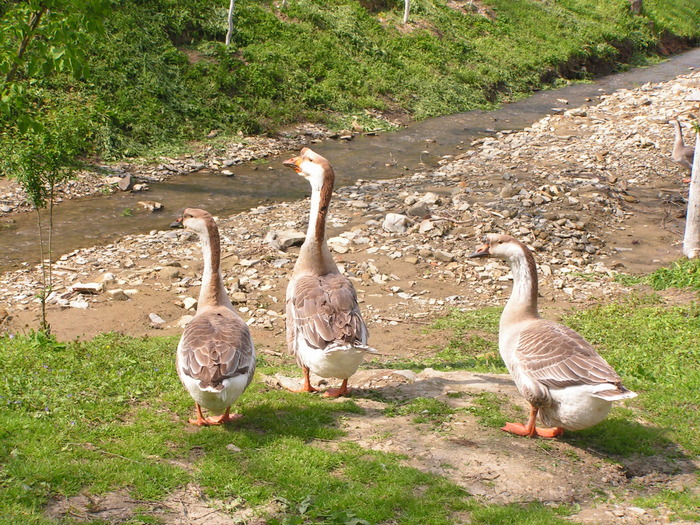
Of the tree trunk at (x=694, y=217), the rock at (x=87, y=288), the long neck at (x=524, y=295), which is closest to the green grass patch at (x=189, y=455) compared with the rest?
the long neck at (x=524, y=295)

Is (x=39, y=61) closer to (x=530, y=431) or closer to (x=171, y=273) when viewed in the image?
(x=171, y=273)

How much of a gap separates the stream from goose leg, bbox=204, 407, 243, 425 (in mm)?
8296

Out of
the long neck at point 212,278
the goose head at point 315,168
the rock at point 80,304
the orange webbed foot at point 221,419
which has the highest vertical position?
the goose head at point 315,168

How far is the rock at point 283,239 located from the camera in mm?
13820

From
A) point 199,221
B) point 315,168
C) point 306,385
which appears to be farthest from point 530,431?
point 199,221

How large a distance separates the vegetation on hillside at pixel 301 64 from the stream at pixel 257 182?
1.79 m

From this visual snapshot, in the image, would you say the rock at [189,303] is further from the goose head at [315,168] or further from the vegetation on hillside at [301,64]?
the vegetation on hillside at [301,64]

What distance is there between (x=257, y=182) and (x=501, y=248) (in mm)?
12759

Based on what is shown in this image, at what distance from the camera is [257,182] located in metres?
19.2

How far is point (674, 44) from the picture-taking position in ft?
155

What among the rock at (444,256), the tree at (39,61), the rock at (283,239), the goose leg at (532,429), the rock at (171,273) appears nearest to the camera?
the goose leg at (532,429)

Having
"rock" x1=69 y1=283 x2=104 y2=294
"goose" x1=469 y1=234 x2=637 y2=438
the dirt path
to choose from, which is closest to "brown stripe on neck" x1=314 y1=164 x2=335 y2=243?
the dirt path

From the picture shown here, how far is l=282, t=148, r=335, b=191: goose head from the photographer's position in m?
8.25

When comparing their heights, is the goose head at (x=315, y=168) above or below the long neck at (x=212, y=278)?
above
